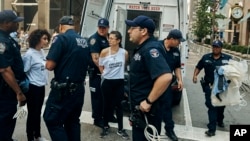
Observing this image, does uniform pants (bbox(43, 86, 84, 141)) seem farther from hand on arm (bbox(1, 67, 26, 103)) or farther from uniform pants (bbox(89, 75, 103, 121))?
uniform pants (bbox(89, 75, 103, 121))

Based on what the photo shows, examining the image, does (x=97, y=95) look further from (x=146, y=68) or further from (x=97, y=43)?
(x=146, y=68)

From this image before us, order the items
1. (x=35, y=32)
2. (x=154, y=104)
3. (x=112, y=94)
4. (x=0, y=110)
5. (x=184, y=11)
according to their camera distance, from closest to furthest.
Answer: (x=154, y=104) → (x=0, y=110) → (x=35, y=32) → (x=112, y=94) → (x=184, y=11)

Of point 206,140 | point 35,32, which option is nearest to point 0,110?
point 35,32

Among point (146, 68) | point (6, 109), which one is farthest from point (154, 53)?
point (6, 109)

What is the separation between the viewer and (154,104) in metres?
3.28

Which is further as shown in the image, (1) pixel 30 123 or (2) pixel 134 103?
(1) pixel 30 123

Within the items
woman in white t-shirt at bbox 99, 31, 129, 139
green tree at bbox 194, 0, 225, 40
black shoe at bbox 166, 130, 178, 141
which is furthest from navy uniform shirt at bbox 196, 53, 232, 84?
green tree at bbox 194, 0, 225, 40

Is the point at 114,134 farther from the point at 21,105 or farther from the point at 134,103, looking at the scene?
the point at 134,103

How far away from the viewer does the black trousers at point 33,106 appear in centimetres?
471

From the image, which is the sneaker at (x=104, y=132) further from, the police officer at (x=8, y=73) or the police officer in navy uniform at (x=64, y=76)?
the police officer at (x=8, y=73)

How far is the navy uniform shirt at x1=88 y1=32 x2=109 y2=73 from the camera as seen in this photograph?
568cm

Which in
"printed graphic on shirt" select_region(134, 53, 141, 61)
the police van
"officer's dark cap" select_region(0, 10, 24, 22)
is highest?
the police van

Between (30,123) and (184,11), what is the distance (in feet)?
15.1

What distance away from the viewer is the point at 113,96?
5668 millimetres
